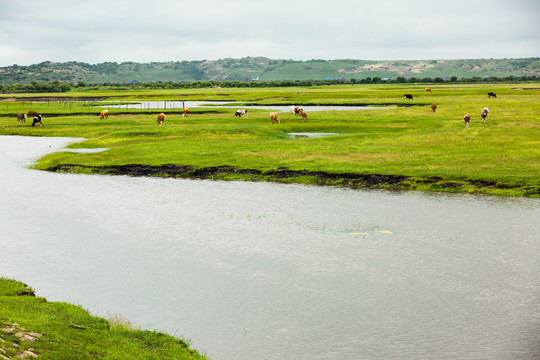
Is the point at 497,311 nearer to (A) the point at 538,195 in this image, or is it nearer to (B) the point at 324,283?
(B) the point at 324,283

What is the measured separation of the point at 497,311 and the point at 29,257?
60.3ft

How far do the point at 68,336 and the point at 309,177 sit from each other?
29169 millimetres

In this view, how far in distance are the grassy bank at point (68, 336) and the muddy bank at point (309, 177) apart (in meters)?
26.1

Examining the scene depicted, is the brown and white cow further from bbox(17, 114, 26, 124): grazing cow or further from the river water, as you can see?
bbox(17, 114, 26, 124): grazing cow

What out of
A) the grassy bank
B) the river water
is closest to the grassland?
the river water

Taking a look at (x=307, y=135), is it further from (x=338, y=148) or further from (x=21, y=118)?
(x=21, y=118)

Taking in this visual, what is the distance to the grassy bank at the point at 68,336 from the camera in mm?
12789

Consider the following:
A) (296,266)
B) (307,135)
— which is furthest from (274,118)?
(296,266)

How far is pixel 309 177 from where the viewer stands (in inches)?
1645

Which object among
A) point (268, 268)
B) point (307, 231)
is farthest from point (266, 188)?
point (268, 268)

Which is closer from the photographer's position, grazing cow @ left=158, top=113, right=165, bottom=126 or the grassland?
the grassland

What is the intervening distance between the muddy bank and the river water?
234cm

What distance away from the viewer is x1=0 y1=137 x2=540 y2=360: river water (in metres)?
16.3

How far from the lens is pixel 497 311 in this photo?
17828 millimetres
